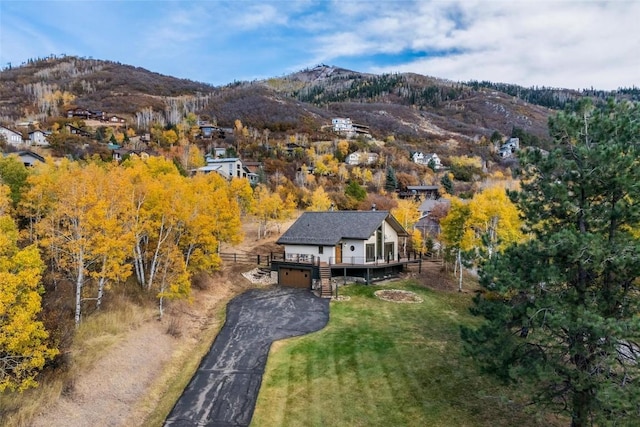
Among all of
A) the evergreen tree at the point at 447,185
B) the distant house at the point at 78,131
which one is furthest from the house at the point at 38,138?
the evergreen tree at the point at 447,185

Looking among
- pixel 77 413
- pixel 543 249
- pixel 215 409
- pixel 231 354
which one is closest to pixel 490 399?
pixel 543 249

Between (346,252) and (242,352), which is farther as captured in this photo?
(346,252)

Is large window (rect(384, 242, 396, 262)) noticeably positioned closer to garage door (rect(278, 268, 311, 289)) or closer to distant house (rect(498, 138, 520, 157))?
garage door (rect(278, 268, 311, 289))

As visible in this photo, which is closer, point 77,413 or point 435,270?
point 77,413

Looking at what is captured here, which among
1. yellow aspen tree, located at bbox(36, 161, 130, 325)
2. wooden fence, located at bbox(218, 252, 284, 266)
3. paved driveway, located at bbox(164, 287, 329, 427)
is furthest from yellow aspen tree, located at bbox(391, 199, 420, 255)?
yellow aspen tree, located at bbox(36, 161, 130, 325)

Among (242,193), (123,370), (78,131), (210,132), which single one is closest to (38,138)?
(78,131)

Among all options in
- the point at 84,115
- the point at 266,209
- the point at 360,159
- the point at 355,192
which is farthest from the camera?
the point at 84,115

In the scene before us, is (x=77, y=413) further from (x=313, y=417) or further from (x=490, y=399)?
(x=490, y=399)

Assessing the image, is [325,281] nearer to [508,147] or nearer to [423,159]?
[423,159]
